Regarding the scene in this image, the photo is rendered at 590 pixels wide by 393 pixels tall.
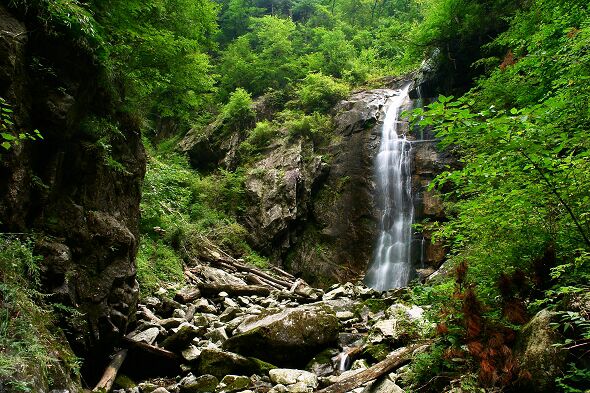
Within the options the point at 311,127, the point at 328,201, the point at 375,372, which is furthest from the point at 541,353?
the point at 311,127

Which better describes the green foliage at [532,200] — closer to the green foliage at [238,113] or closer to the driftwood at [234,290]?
the driftwood at [234,290]

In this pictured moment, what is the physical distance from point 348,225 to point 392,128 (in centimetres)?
584

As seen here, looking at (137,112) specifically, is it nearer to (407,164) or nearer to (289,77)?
(407,164)

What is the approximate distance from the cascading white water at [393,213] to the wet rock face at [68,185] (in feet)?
35.6

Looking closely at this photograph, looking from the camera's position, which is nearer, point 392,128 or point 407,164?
point 407,164

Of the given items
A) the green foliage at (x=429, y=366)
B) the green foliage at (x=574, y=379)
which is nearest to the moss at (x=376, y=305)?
the green foliage at (x=429, y=366)

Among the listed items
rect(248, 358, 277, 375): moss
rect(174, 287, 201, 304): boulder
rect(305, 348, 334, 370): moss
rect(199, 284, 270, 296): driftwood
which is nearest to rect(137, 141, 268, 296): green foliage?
rect(174, 287, 201, 304): boulder

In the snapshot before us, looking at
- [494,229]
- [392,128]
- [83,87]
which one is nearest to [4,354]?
[83,87]

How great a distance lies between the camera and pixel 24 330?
332 cm

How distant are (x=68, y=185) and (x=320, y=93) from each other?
1740cm

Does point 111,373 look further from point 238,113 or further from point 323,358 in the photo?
point 238,113

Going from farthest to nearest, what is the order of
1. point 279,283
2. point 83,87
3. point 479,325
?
1. point 279,283
2. point 83,87
3. point 479,325

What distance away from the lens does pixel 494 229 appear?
4.44 meters

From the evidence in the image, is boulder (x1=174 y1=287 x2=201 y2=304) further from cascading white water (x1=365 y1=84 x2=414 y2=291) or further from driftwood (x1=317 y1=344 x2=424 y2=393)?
cascading white water (x1=365 y1=84 x2=414 y2=291)
